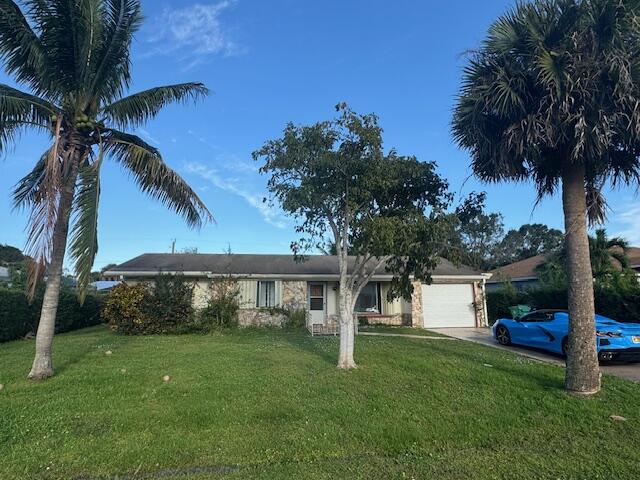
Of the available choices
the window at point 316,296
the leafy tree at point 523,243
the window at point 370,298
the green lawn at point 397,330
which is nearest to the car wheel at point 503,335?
the green lawn at point 397,330

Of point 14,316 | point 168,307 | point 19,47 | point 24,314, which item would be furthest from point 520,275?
point 19,47

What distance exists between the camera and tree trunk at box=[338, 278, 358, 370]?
8703mm

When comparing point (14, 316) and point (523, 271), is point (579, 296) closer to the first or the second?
point (14, 316)

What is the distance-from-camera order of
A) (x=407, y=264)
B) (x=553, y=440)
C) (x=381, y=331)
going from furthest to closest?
(x=381, y=331)
(x=407, y=264)
(x=553, y=440)

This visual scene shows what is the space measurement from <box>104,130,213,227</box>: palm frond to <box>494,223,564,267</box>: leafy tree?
49114 millimetres

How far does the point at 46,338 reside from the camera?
25.2 ft

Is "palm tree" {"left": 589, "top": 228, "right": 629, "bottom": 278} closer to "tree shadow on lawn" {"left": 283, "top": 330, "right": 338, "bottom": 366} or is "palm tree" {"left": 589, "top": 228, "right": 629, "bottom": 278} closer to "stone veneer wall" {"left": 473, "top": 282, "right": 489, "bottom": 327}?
"stone veneer wall" {"left": 473, "top": 282, "right": 489, "bottom": 327}

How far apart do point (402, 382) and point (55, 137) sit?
843cm

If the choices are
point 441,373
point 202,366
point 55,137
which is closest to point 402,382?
point 441,373

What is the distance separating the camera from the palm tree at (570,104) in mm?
6246

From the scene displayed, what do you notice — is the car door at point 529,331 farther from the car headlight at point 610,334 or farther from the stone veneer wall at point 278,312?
the stone veneer wall at point 278,312

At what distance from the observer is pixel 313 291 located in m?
18.7

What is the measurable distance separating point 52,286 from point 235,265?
1163 cm

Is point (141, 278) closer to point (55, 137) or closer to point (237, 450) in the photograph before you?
point (55, 137)
